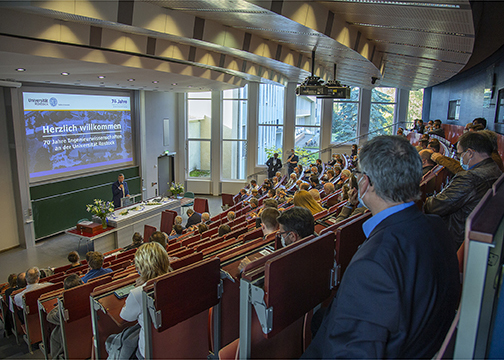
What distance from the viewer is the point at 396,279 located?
1142 mm

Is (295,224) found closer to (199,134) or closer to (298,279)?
(298,279)

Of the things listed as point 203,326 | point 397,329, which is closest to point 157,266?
point 203,326

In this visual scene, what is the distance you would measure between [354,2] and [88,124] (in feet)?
33.3

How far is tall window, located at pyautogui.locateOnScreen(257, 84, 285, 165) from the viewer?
1636cm

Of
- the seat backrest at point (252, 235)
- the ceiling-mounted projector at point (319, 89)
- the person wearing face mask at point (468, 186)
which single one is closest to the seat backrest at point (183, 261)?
the seat backrest at point (252, 235)

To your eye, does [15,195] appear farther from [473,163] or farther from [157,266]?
[473,163]

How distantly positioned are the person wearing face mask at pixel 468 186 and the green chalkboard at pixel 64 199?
10422 mm

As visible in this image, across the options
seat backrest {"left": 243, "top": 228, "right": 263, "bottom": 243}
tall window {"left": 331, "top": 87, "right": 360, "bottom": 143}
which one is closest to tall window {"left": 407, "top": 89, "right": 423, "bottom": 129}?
tall window {"left": 331, "top": 87, "right": 360, "bottom": 143}

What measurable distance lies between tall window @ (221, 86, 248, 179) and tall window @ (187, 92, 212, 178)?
705 millimetres

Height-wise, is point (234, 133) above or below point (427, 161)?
below

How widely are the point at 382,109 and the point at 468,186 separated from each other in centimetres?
1484

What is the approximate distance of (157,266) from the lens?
2.78 metres

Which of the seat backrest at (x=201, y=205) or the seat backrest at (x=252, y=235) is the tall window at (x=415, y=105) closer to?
the seat backrest at (x=201, y=205)

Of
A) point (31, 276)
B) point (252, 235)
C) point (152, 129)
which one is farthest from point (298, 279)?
point (152, 129)
